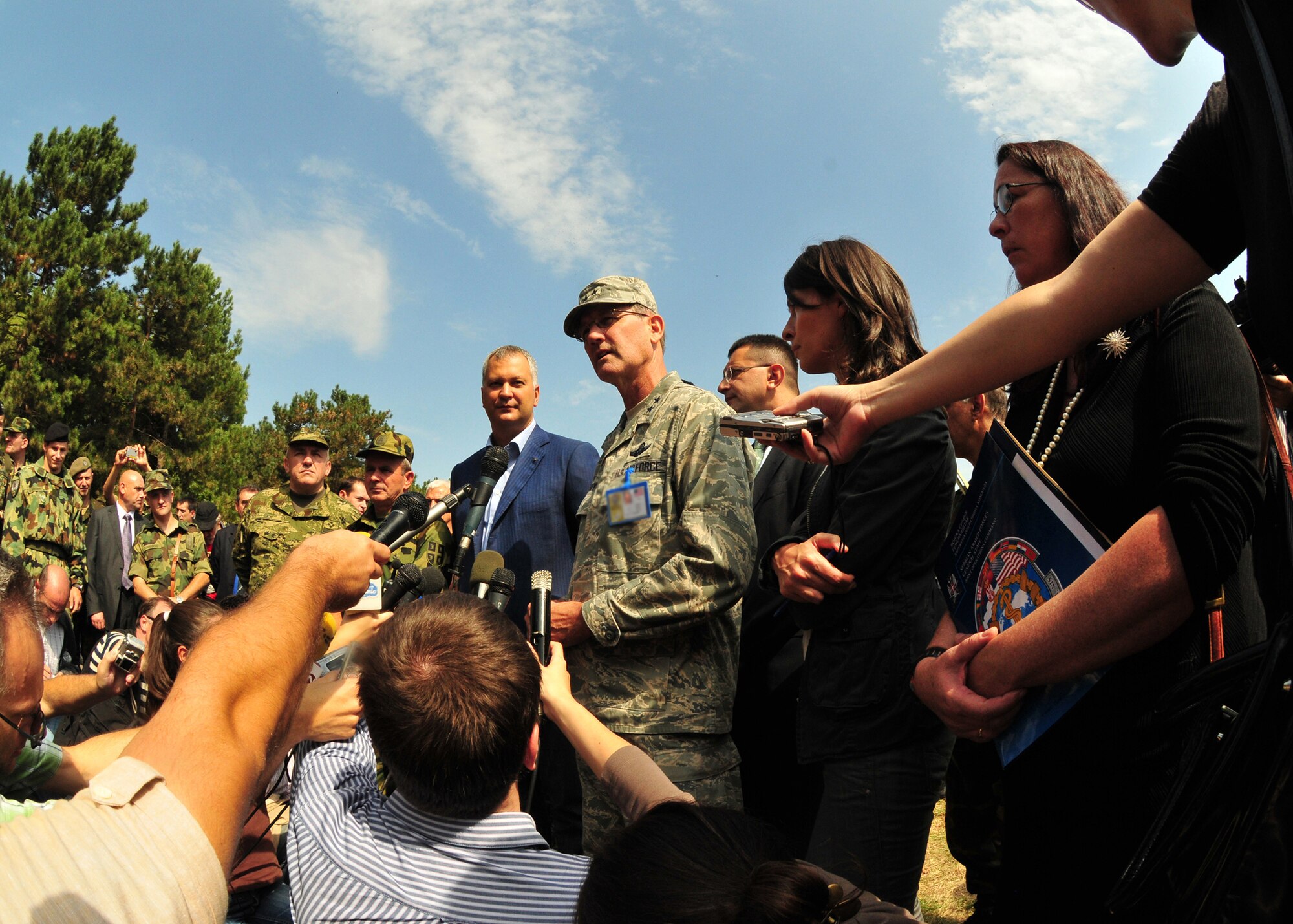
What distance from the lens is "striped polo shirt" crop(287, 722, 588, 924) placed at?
156 centimetres

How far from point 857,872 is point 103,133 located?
32602 mm

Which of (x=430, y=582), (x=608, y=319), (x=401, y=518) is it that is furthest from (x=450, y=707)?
(x=608, y=319)

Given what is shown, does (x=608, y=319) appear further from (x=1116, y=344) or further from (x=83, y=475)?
(x=83, y=475)

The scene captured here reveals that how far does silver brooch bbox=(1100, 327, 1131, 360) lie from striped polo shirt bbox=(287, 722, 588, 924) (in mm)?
1414

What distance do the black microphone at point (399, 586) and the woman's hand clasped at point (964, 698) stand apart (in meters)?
1.78

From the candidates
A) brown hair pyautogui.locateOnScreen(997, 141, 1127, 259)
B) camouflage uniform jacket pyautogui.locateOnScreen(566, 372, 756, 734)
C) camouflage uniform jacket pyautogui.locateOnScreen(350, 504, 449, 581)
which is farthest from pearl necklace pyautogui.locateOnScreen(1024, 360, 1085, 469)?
camouflage uniform jacket pyautogui.locateOnScreen(350, 504, 449, 581)

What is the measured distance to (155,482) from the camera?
953 cm

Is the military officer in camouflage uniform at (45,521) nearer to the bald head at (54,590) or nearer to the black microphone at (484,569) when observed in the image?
the bald head at (54,590)

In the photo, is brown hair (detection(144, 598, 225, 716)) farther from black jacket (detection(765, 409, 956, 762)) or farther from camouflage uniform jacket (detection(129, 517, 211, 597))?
camouflage uniform jacket (detection(129, 517, 211, 597))

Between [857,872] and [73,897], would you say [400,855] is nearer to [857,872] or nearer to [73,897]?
[73,897]

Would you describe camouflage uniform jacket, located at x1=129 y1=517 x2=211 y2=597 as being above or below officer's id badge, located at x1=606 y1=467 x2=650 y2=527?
below

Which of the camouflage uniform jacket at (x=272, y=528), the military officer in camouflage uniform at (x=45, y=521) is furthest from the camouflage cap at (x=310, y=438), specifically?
the military officer in camouflage uniform at (x=45, y=521)

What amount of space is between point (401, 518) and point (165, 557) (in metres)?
7.98

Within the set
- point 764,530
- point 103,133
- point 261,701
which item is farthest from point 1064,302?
point 103,133
